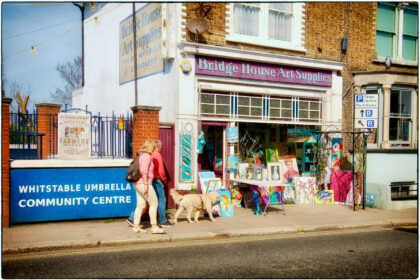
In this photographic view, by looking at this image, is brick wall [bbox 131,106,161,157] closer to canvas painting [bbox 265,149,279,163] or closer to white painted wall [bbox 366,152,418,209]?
canvas painting [bbox 265,149,279,163]

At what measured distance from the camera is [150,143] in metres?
8.10

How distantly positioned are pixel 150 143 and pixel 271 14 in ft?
23.2

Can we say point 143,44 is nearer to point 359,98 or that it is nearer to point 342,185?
point 359,98

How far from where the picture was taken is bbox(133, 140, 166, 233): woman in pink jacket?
784 cm

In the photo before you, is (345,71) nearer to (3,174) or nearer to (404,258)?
(404,258)

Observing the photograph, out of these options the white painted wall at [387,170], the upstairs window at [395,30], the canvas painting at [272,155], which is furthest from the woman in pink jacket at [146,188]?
the upstairs window at [395,30]

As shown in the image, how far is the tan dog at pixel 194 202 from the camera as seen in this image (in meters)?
8.95

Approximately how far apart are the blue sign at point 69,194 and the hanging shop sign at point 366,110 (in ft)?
22.3

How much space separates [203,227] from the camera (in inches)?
340

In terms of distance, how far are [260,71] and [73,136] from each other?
6.13 m

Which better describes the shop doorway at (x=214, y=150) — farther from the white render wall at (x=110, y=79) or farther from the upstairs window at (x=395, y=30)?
the upstairs window at (x=395, y=30)

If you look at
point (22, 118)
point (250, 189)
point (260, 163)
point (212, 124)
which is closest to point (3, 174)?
point (22, 118)

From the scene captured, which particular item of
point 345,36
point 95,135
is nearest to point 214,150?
point 95,135

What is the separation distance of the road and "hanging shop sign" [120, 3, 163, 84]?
6759 millimetres
